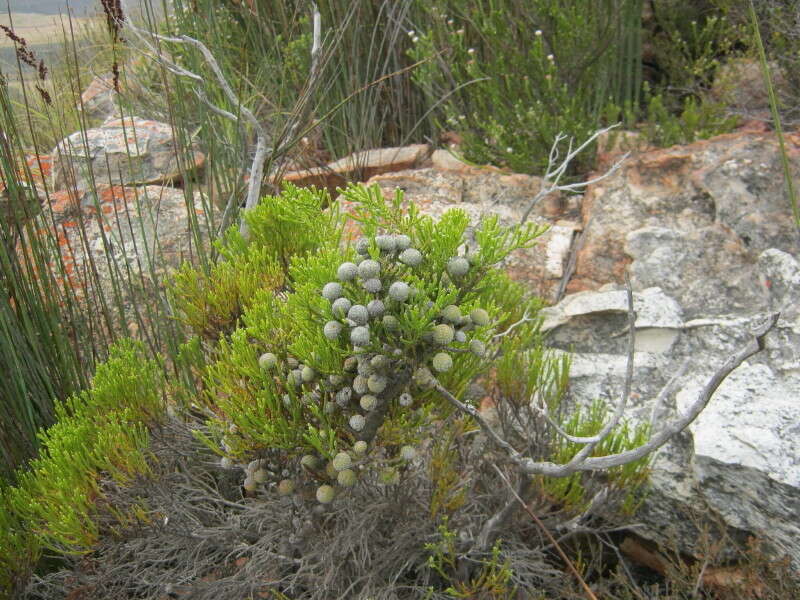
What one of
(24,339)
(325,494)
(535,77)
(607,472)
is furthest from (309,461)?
(535,77)

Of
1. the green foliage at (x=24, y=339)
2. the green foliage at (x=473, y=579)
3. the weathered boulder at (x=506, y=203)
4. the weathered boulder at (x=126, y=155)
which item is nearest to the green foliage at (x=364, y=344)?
the green foliage at (x=473, y=579)

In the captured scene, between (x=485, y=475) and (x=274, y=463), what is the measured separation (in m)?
0.60

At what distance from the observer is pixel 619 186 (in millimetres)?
2553

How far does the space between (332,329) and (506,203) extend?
1922 mm

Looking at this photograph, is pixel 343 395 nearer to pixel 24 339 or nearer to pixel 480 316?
pixel 480 316

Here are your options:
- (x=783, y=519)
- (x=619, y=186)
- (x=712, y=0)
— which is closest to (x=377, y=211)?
(x=783, y=519)

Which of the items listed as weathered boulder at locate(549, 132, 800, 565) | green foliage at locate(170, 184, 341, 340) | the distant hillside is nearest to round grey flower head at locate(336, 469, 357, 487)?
green foliage at locate(170, 184, 341, 340)

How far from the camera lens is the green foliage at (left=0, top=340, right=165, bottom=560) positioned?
1240 mm

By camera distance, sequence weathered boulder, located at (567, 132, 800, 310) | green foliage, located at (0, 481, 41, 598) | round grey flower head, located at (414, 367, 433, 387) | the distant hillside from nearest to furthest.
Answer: round grey flower head, located at (414, 367, 433, 387) < green foliage, located at (0, 481, 41, 598) < the distant hillside < weathered boulder, located at (567, 132, 800, 310)

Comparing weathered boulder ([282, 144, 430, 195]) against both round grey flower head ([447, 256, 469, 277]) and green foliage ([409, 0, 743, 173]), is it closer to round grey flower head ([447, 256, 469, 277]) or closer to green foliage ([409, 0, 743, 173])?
green foliage ([409, 0, 743, 173])

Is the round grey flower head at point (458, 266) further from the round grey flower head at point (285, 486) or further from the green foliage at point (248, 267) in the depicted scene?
the round grey flower head at point (285, 486)

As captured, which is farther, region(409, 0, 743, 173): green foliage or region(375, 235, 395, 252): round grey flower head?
region(409, 0, 743, 173): green foliage

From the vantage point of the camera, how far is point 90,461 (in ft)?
4.28

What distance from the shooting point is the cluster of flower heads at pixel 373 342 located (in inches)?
37.9
